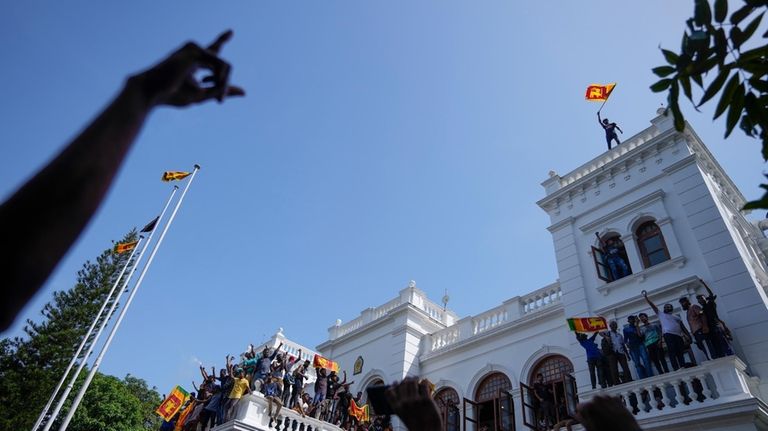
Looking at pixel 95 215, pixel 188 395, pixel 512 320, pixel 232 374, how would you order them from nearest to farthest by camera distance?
pixel 95 215 → pixel 232 374 → pixel 512 320 → pixel 188 395

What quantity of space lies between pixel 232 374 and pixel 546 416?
27.6ft

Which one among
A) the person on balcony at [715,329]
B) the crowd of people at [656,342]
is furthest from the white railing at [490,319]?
the person on balcony at [715,329]

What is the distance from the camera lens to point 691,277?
10.3 meters

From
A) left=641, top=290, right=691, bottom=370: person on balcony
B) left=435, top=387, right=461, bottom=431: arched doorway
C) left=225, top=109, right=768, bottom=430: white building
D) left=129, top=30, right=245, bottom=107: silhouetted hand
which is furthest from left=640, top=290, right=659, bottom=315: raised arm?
left=129, top=30, right=245, bottom=107: silhouetted hand

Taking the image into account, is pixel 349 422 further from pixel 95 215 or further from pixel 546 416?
pixel 95 215

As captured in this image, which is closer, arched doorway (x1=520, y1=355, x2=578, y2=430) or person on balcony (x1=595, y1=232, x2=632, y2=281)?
arched doorway (x1=520, y1=355, x2=578, y2=430)

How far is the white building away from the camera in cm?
873

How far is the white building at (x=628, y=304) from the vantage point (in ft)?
28.6

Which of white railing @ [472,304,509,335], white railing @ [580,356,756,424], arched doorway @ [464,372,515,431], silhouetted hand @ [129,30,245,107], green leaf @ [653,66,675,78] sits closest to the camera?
silhouetted hand @ [129,30,245,107]

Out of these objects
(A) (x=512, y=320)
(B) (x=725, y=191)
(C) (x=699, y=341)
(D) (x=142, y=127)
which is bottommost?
(D) (x=142, y=127)

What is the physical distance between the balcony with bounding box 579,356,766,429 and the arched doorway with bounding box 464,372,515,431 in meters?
4.16

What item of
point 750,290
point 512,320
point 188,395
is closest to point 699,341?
point 750,290

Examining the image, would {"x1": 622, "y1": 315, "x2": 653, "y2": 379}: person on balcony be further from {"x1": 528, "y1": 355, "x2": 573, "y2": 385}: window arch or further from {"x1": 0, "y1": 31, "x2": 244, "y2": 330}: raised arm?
{"x1": 0, "y1": 31, "x2": 244, "y2": 330}: raised arm

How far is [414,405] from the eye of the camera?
6.65 feet
